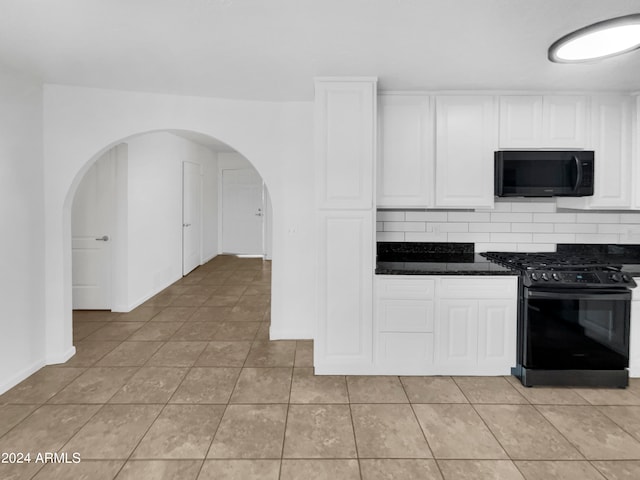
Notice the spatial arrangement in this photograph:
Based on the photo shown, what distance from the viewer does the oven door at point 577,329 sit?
119 inches

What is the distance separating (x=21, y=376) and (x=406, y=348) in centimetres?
284

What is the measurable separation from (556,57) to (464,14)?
75 centimetres

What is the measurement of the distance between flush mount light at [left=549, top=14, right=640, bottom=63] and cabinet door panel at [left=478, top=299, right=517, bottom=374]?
167 cm

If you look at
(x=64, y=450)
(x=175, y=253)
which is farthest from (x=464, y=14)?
(x=175, y=253)

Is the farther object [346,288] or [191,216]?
[191,216]

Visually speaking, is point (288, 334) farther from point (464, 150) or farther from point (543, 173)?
point (543, 173)

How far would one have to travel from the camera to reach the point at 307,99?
3.77 meters

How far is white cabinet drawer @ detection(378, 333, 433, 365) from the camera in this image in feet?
10.5

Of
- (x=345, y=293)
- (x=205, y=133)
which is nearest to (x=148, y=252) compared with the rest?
(x=205, y=133)

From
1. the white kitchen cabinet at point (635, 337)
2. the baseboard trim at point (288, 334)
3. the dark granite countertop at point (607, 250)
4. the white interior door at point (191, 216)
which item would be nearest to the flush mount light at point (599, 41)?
the white kitchen cabinet at point (635, 337)

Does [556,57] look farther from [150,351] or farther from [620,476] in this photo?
[150,351]

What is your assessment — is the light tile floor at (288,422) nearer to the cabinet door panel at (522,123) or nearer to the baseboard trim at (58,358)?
the baseboard trim at (58,358)

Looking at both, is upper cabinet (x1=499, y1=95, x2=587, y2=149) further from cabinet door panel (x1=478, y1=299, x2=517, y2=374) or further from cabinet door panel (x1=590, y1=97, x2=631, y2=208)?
cabinet door panel (x1=478, y1=299, x2=517, y2=374)

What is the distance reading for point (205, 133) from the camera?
3.72m
